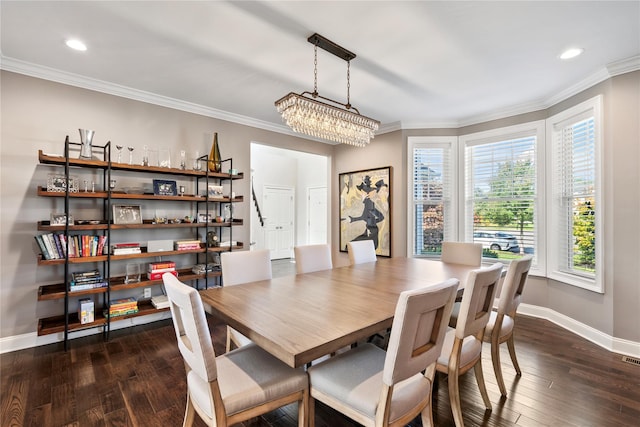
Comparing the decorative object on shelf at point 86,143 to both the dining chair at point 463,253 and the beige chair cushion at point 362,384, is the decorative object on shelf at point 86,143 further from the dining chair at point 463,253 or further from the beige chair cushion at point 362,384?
the dining chair at point 463,253

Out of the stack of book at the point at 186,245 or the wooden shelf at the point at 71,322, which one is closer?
the wooden shelf at the point at 71,322

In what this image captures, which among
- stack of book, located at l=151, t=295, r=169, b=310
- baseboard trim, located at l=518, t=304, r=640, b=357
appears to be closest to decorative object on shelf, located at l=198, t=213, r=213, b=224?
stack of book, located at l=151, t=295, r=169, b=310

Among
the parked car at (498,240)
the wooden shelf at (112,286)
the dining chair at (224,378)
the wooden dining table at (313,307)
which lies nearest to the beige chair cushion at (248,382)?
the dining chair at (224,378)

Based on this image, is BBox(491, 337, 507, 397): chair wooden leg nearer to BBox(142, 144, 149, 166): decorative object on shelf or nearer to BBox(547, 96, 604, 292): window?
BBox(547, 96, 604, 292): window

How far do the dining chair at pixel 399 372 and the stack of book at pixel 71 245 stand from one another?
103 inches

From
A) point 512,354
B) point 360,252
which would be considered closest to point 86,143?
point 360,252

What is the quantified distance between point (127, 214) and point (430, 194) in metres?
3.94

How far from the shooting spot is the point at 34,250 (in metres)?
2.80

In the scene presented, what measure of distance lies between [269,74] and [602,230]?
359 cm

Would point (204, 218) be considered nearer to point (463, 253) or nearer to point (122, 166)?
point (122, 166)

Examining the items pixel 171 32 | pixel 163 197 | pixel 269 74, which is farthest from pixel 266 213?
pixel 171 32

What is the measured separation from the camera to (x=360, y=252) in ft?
10.8

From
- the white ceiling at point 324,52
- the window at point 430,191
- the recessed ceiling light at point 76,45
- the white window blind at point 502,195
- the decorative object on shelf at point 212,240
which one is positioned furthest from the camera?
the window at point 430,191

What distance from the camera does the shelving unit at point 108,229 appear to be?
8.80 feet
